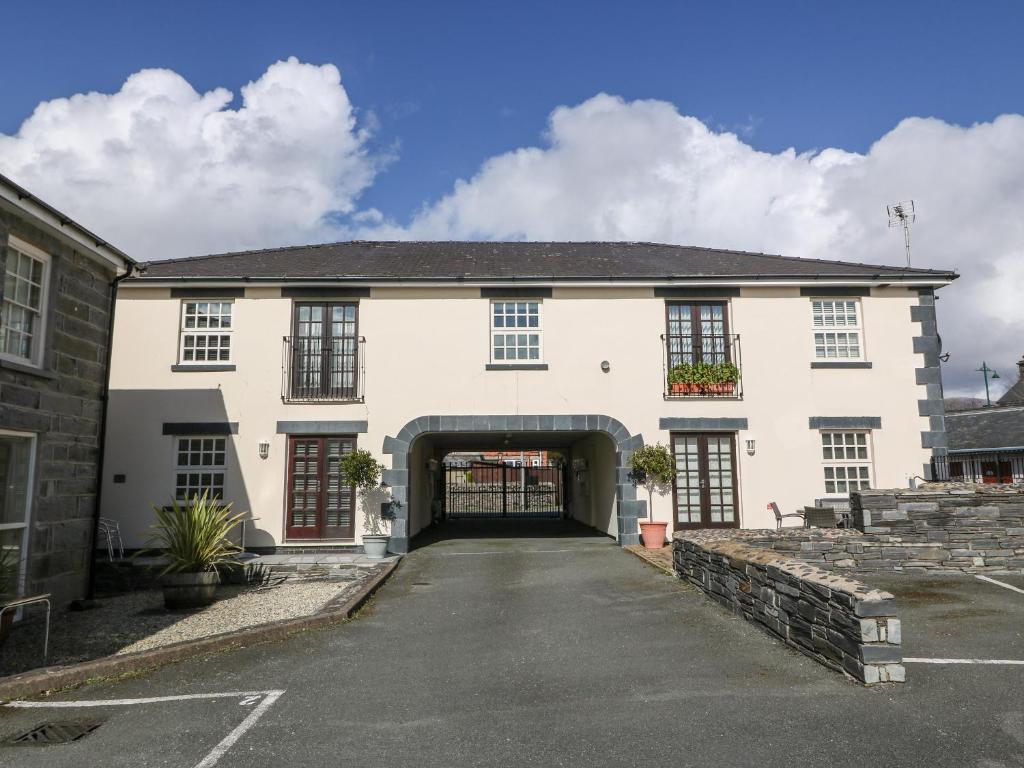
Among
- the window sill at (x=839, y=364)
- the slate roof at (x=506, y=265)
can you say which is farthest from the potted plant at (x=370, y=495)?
the window sill at (x=839, y=364)

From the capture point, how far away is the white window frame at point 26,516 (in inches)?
329

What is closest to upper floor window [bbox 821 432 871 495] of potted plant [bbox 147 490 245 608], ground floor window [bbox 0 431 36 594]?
potted plant [bbox 147 490 245 608]

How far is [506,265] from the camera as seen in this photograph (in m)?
16.5

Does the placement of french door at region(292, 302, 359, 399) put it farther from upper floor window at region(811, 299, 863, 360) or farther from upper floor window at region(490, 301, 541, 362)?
upper floor window at region(811, 299, 863, 360)

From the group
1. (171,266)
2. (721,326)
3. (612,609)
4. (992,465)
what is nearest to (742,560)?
(612,609)

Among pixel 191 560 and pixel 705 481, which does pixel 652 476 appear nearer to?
pixel 705 481

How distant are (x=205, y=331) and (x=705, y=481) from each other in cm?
1120

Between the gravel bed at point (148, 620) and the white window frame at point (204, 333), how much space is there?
5176 mm

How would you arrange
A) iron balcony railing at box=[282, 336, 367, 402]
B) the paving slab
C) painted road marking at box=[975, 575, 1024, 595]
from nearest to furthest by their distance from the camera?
the paving slab, painted road marking at box=[975, 575, 1024, 595], iron balcony railing at box=[282, 336, 367, 402]

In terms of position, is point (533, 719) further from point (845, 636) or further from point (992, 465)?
point (992, 465)

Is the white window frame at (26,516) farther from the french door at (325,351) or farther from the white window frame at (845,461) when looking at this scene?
the white window frame at (845,461)

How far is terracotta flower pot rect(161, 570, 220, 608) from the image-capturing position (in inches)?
374

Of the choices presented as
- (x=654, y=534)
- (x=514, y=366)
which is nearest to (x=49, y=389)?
(x=514, y=366)

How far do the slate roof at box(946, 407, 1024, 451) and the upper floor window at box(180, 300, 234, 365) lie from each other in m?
25.8
